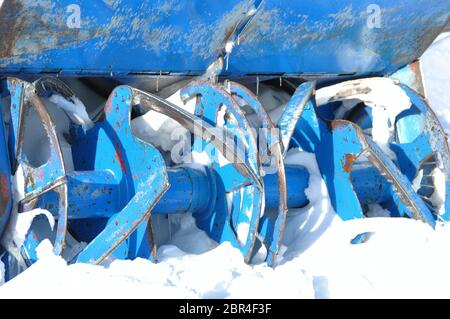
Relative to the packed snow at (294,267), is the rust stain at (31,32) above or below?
above

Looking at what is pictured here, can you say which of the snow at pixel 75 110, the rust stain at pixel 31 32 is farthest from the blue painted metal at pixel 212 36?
the snow at pixel 75 110

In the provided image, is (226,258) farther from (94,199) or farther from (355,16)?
(355,16)

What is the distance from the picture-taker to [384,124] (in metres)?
3.72

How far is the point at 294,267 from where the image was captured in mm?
2906

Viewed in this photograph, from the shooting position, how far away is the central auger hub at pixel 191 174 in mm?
2818

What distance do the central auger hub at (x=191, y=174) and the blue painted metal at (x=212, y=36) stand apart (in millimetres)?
155

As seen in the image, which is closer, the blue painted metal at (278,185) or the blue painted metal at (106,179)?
the blue painted metal at (106,179)

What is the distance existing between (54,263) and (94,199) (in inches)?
21.2

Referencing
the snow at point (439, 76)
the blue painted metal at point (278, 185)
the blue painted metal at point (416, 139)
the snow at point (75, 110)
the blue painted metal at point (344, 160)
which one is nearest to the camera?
the blue painted metal at point (278, 185)

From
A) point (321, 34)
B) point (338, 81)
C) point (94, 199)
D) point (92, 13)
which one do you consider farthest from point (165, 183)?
point (338, 81)
